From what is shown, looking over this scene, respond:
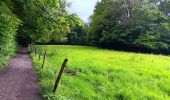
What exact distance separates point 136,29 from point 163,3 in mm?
12433

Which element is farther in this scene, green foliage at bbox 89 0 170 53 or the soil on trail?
green foliage at bbox 89 0 170 53

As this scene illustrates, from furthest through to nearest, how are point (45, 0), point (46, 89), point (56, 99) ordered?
point (45, 0) < point (46, 89) < point (56, 99)

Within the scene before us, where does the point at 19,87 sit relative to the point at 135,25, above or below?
below

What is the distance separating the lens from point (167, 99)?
12.3 m

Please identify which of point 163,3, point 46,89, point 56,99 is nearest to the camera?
point 56,99

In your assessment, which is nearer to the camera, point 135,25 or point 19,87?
point 19,87

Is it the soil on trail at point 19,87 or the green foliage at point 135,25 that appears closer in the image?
the soil on trail at point 19,87

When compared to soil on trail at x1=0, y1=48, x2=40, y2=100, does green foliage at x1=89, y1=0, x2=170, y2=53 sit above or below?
above

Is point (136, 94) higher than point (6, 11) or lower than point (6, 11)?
lower

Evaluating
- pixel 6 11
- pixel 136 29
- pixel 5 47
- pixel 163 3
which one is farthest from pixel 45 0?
pixel 163 3

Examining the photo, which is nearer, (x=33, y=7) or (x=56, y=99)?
(x=56, y=99)

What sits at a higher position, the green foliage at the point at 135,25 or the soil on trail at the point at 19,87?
the green foliage at the point at 135,25

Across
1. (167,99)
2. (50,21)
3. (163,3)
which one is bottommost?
(167,99)

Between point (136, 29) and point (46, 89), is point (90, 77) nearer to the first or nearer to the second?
point (46, 89)
